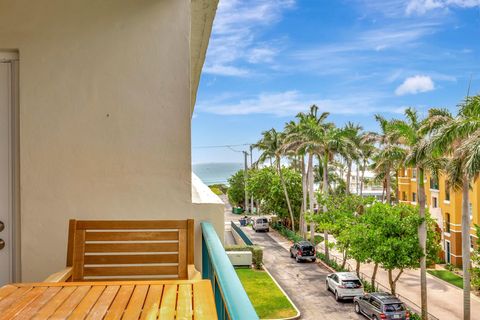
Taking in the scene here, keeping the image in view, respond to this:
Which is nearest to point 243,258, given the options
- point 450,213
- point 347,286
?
point 347,286

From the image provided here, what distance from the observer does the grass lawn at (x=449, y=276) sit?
62.4 ft

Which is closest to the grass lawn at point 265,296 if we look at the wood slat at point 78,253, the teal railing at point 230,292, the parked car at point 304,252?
the parked car at point 304,252

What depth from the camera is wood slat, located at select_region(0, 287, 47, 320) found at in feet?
5.26

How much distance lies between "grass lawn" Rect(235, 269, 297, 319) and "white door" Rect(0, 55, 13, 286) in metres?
9.97

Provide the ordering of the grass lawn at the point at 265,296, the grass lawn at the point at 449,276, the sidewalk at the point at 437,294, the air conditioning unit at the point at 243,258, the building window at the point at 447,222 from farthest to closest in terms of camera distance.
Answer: the building window at the point at 447,222 → the air conditioning unit at the point at 243,258 → the grass lawn at the point at 449,276 → the sidewalk at the point at 437,294 → the grass lawn at the point at 265,296

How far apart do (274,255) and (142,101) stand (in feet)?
71.2

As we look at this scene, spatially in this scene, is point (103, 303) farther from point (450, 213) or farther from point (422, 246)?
point (450, 213)

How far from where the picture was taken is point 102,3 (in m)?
3.08

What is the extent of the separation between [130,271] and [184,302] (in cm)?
92

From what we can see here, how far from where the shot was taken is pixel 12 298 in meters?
1.77

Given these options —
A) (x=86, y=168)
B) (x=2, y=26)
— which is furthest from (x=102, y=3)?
(x=86, y=168)

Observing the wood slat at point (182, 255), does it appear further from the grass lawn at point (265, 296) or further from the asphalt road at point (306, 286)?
the asphalt road at point (306, 286)

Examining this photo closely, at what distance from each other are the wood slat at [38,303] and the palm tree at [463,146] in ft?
41.6

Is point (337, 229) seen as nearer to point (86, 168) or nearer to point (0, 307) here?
point (86, 168)
